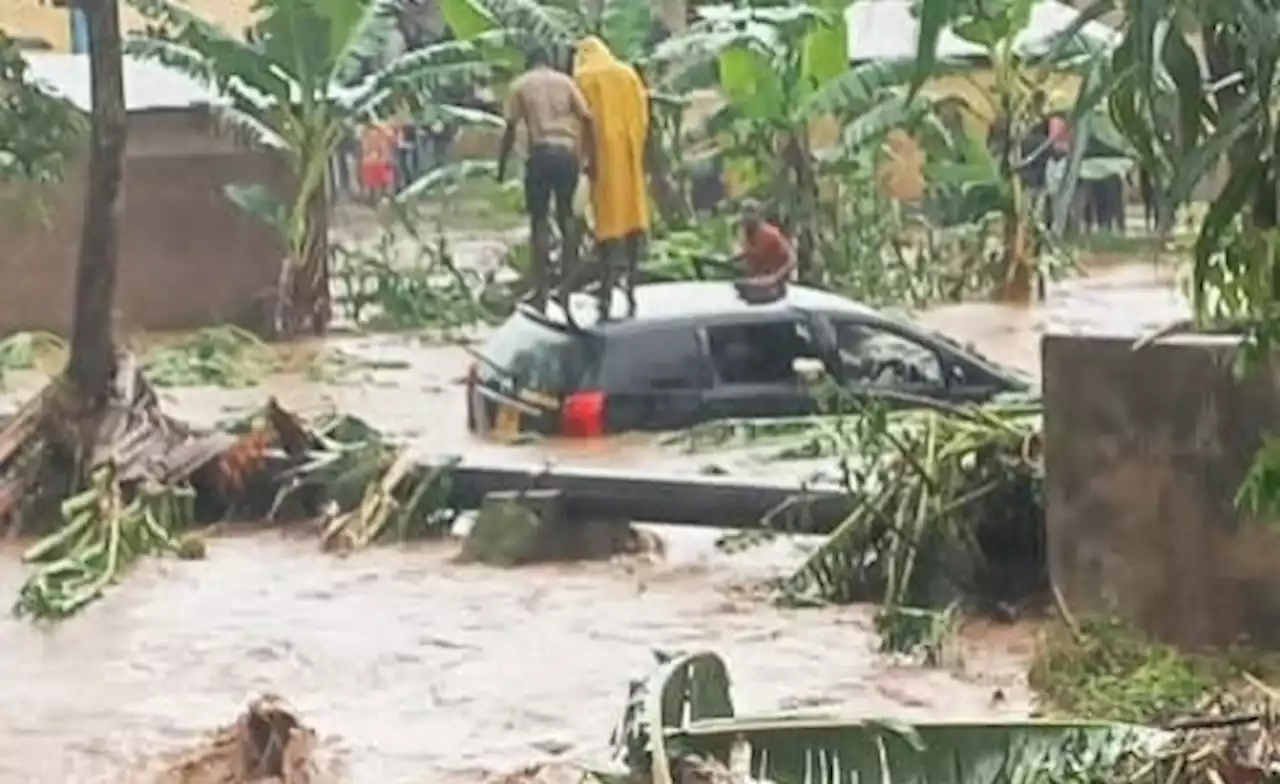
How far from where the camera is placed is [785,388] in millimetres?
6848

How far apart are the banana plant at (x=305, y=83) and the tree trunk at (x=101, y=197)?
2504mm

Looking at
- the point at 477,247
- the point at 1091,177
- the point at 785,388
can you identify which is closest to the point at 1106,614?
the point at 785,388

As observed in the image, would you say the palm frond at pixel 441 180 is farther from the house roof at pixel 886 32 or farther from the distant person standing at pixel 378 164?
the house roof at pixel 886 32

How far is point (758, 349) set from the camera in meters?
6.95

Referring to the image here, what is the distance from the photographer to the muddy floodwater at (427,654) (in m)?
4.20

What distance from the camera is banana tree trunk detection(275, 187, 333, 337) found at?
10.2 metres

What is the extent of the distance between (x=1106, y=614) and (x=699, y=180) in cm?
520

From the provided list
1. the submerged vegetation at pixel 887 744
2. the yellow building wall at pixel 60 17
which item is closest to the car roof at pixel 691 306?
the yellow building wall at pixel 60 17

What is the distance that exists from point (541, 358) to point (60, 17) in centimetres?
315

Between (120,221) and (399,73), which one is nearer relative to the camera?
(120,221)

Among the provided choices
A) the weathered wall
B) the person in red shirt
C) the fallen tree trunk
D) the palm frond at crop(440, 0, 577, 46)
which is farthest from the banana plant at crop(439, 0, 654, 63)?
the fallen tree trunk

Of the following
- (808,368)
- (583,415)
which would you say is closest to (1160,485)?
(808,368)

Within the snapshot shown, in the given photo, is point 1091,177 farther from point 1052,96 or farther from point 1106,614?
point 1106,614

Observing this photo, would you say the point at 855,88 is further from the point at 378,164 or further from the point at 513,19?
the point at 378,164
